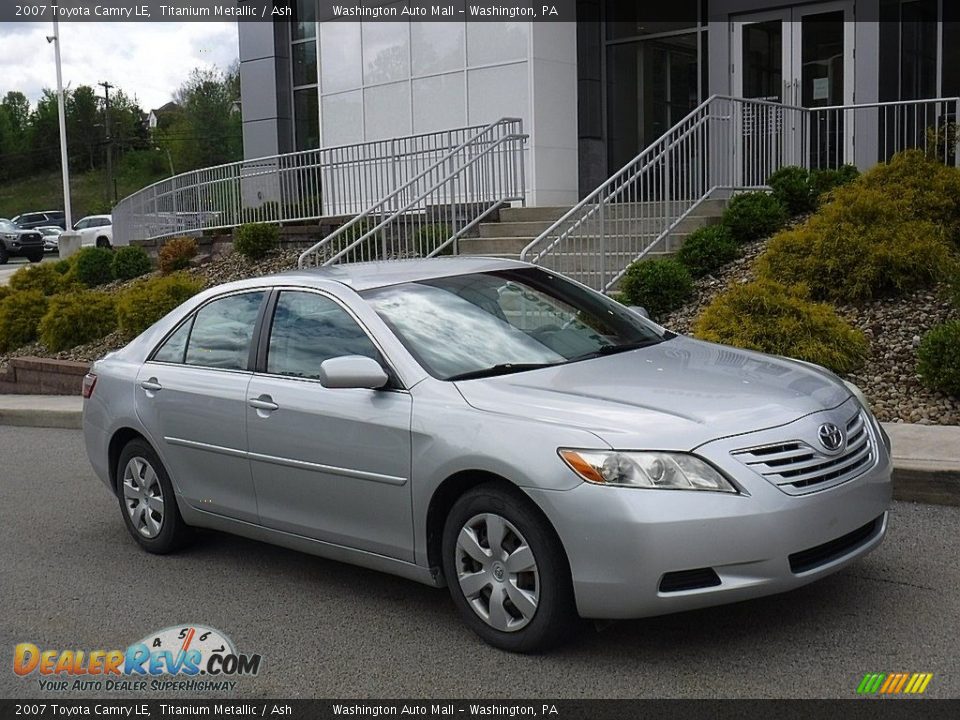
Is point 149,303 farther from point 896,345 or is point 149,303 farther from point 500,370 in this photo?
point 500,370

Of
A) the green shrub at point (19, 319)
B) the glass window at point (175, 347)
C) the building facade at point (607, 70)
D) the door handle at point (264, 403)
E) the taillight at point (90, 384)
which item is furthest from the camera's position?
the building facade at point (607, 70)

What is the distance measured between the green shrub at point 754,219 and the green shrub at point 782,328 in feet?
9.35

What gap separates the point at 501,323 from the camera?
548 centimetres

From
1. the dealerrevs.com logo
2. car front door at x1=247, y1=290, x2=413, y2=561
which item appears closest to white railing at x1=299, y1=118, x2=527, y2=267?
car front door at x1=247, y1=290, x2=413, y2=561

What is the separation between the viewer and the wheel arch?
4.52 meters

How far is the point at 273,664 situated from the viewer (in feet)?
15.5

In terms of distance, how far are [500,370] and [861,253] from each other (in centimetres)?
636

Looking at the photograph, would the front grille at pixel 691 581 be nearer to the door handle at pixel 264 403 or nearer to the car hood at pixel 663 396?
the car hood at pixel 663 396

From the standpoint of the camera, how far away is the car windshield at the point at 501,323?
5188 mm

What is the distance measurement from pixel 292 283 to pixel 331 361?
39.3 inches

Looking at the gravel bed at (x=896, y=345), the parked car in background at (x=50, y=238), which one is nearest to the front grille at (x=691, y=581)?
the gravel bed at (x=896, y=345)

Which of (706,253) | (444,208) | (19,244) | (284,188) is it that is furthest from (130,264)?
(19,244)
